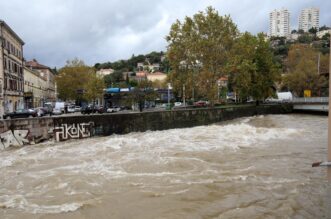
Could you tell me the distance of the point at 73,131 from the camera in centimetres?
2242

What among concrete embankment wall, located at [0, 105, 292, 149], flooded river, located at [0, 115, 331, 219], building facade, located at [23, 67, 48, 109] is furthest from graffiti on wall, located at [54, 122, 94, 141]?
building facade, located at [23, 67, 48, 109]

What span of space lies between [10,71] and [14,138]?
39739 mm

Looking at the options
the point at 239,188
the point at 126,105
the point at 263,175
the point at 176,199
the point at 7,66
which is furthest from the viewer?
the point at 126,105

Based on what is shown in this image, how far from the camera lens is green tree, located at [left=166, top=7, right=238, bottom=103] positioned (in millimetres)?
42656

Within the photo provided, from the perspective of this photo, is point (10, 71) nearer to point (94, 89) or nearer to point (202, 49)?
point (94, 89)

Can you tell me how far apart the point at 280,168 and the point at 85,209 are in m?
7.61

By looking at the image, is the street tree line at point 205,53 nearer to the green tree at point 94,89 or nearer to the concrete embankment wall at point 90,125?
the concrete embankment wall at point 90,125

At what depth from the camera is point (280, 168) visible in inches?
497

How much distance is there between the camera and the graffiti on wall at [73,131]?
71.4 feet

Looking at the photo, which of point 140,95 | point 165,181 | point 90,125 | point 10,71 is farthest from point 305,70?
point 165,181

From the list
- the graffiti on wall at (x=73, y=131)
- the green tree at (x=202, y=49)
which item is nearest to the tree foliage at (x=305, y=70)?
the green tree at (x=202, y=49)

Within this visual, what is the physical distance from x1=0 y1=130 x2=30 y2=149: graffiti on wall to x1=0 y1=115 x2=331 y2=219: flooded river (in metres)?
1.33

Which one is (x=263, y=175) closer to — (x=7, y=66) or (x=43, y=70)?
(x=7, y=66)

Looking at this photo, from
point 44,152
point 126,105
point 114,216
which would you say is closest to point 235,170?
point 114,216
